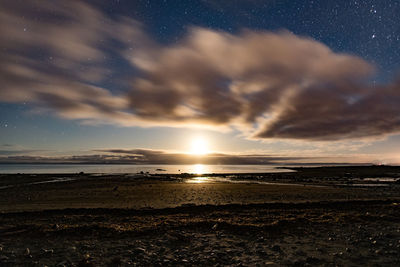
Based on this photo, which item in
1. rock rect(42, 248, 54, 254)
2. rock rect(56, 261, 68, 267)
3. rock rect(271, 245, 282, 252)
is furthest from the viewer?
rock rect(271, 245, 282, 252)

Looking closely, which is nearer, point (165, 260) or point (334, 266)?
point (334, 266)

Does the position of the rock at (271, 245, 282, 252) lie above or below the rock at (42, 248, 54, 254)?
above

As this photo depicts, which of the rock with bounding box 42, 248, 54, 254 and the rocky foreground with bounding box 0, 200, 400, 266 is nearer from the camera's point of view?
the rocky foreground with bounding box 0, 200, 400, 266

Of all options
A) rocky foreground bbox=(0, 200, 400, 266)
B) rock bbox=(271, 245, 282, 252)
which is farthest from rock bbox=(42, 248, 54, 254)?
rock bbox=(271, 245, 282, 252)

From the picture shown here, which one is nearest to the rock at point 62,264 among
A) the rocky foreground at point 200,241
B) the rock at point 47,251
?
the rocky foreground at point 200,241

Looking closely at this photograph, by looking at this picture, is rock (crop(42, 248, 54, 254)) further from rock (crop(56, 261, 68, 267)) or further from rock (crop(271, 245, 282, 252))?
rock (crop(271, 245, 282, 252))

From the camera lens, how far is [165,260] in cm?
848

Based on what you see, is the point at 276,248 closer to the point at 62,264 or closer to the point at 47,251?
the point at 62,264

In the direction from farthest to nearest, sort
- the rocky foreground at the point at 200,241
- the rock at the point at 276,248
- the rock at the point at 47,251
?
the rock at the point at 276,248 < the rock at the point at 47,251 < the rocky foreground at the point at 200,241

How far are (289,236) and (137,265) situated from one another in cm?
660

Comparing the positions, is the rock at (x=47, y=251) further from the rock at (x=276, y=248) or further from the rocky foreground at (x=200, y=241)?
the rock at (x=276, y=248)

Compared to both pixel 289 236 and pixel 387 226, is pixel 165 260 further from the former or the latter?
pixel 387 226

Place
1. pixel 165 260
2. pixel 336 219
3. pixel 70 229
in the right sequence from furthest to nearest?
1. pixel 336 219
2. pixel 70 229
3. pixel 165 260

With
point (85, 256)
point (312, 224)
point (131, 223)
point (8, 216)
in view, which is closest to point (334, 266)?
point (312, 224)
